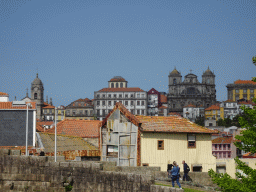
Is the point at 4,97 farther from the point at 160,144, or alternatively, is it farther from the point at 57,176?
the point at 57,176

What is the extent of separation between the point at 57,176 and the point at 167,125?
16253mm

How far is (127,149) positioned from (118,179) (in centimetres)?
1859

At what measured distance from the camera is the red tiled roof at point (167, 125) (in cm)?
3419

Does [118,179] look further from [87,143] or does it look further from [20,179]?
[87,143]

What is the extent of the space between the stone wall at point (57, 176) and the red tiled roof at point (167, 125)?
14.1 m

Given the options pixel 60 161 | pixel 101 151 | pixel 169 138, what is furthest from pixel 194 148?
pixel 60 161

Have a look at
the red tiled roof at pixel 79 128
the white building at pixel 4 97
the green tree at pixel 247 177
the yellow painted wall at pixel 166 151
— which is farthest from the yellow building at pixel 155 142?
the white building at pixel 4 97

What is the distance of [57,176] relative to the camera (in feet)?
64.3

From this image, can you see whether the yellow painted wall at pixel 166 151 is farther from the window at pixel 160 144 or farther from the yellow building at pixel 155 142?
the window at pixel 160 144

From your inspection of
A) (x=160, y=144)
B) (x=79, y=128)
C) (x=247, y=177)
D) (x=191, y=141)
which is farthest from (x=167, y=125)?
(x=79, y=128)

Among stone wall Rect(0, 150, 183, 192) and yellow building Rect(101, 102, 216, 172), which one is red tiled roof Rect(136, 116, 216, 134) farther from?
stone wall Rect(0, 150, 183, 192)

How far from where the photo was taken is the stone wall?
55.1 feet

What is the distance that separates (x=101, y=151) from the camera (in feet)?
123

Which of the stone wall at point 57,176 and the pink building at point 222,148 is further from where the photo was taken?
the pink building at point 222,148
